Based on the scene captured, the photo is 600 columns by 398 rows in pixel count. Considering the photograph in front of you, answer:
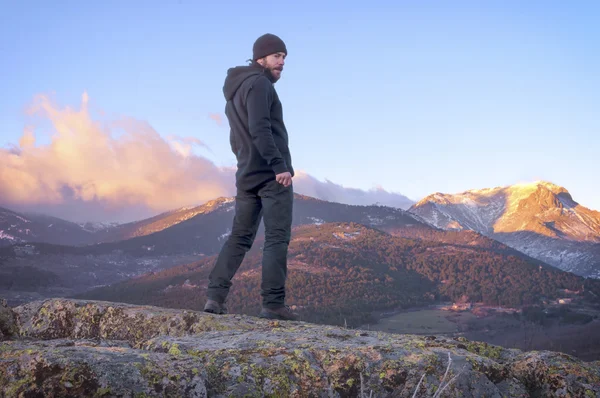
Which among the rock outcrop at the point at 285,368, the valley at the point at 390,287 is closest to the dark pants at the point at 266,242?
the rock outcrop at the point at 285,368

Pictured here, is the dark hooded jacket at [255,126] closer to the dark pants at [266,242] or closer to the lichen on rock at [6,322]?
the dark pants at [266,242]

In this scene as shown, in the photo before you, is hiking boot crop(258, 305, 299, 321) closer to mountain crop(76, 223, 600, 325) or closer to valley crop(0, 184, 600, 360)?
valley crop(0, 184, 600, 360)

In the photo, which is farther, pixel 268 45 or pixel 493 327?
pixel 493 327

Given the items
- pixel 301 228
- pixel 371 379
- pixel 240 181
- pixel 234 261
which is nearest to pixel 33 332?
pixel 234 261

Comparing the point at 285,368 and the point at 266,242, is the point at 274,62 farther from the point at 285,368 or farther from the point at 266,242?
the point at 285,368

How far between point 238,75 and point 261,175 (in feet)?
4.23

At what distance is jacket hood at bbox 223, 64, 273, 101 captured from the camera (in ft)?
19.1

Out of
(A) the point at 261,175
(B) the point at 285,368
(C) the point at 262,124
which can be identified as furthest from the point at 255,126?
(B) the point at 285,368

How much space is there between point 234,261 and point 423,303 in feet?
340

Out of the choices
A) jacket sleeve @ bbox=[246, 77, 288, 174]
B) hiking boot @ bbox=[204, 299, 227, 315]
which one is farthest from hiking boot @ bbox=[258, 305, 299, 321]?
jacket sleeve @ bbox=[246, 77, 288, 174]

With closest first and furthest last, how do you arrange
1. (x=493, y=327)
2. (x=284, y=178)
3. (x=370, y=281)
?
(x=284, y=178) → (x=493, y=327) → (x=370, y=281)

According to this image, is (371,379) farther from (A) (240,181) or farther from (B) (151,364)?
(A) (240,181)

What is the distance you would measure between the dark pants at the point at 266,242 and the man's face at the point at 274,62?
137 cm

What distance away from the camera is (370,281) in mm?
116312
